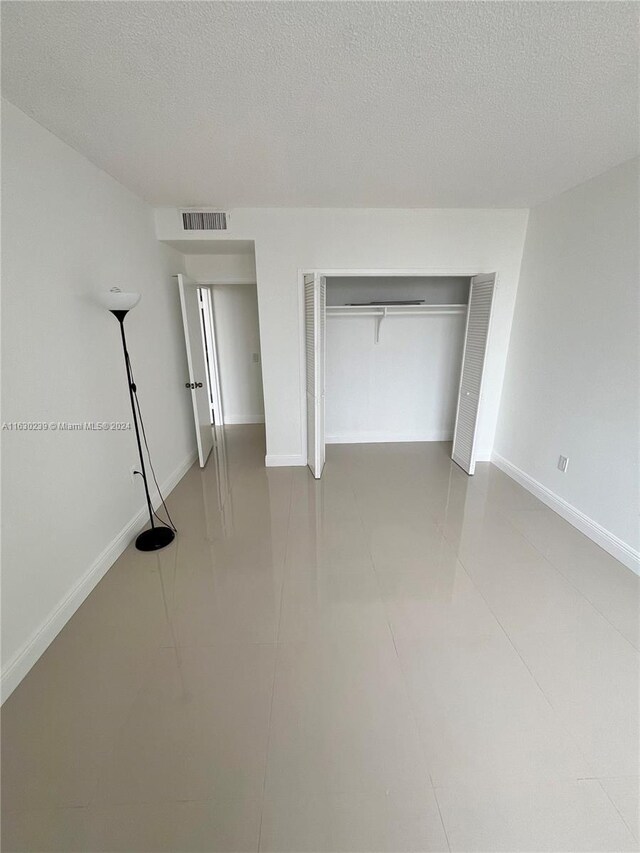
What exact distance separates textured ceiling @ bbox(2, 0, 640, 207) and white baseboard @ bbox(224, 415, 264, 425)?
3.50m

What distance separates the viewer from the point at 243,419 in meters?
5.62

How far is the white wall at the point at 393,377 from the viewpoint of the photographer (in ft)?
14.0

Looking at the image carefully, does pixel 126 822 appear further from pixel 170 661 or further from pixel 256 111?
pixel 256 111

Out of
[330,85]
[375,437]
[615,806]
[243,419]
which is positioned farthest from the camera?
[243,419]

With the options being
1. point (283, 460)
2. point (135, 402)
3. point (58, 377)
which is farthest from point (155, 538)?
point (283, 460)

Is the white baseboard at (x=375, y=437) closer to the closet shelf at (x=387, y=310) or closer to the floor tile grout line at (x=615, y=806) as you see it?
the closet shelf at (x=387, y=310)

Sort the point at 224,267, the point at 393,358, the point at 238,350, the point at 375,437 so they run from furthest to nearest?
the point at 238,350
the point at 375,437
the point at 393,358
the point at 224,267

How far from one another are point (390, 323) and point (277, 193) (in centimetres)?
197

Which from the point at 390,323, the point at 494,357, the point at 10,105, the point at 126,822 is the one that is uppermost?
the point at 10,105

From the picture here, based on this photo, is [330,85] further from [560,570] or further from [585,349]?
[560,570]

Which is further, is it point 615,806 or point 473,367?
point 473,367

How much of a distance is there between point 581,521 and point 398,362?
2.51 meters

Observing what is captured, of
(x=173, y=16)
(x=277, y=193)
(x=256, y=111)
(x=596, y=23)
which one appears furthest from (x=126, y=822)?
(x=277, y=193)

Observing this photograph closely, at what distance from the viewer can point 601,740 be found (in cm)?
139
